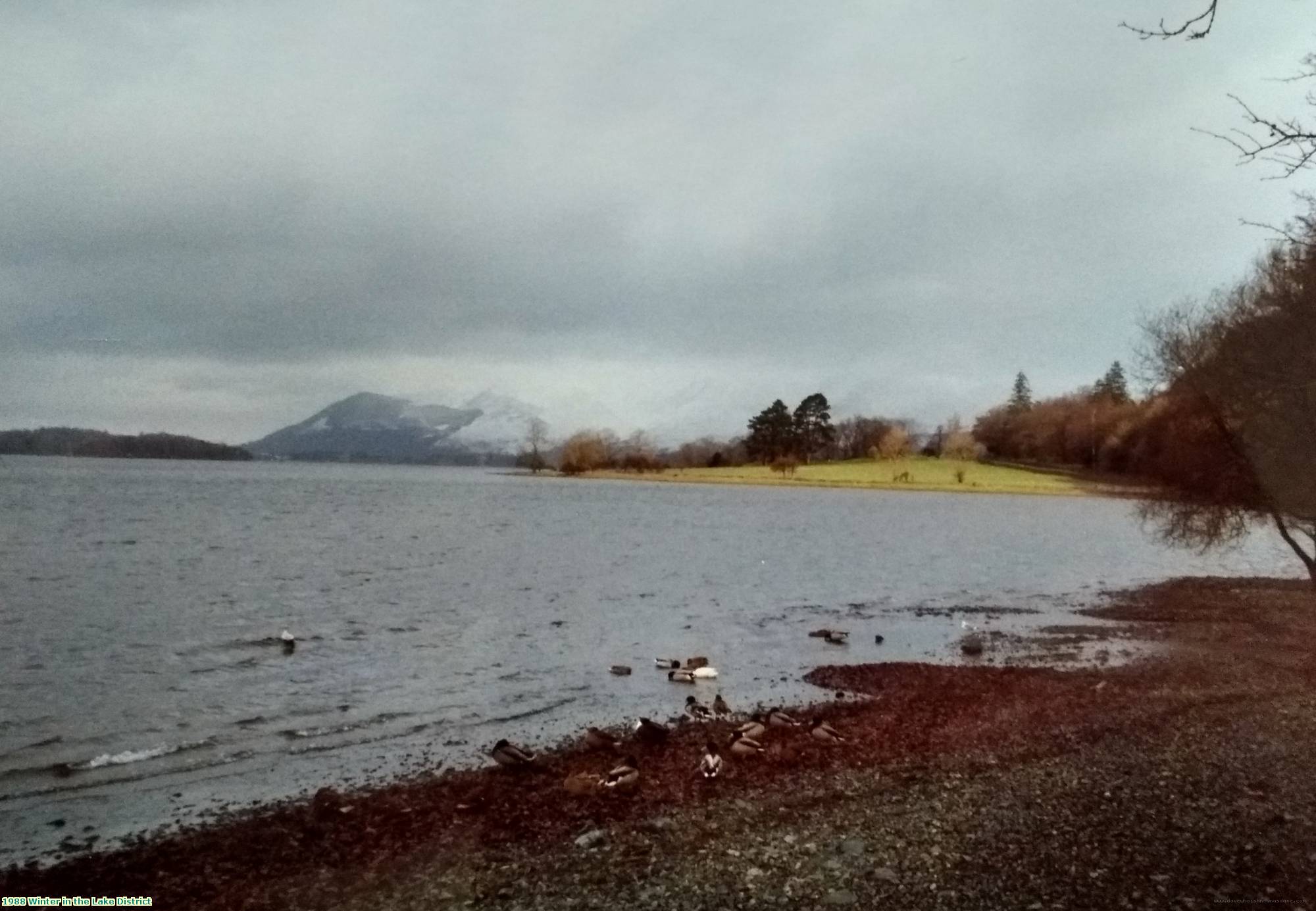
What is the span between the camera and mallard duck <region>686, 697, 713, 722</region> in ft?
58.0

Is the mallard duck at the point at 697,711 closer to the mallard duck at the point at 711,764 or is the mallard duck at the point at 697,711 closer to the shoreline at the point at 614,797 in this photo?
the shoreline at the point at 614,797

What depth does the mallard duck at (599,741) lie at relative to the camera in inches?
598

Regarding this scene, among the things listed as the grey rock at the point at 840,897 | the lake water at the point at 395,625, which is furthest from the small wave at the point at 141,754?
the grey rock at the point at 840,897

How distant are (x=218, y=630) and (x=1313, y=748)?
2617 centimetres

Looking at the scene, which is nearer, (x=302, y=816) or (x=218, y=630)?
(x=302, y=816)

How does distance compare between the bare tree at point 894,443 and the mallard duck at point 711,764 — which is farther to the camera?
the bare tree at point 894,443

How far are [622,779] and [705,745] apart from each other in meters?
2.85

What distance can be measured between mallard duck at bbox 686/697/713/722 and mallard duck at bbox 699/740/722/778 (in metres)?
3.73

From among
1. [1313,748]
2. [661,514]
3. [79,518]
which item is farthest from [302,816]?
[661,514]

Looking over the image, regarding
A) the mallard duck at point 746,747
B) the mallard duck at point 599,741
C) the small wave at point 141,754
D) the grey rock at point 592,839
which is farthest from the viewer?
the mallard duck at point 599,741

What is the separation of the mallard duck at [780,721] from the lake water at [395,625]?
9.59 feet

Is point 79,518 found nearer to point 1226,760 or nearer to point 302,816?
point 302,816

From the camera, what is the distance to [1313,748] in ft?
39.5

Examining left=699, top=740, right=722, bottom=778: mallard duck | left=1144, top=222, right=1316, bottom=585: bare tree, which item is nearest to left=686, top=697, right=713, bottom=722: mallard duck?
left=699, top=740, right=722, bottom=778: mallard duck
